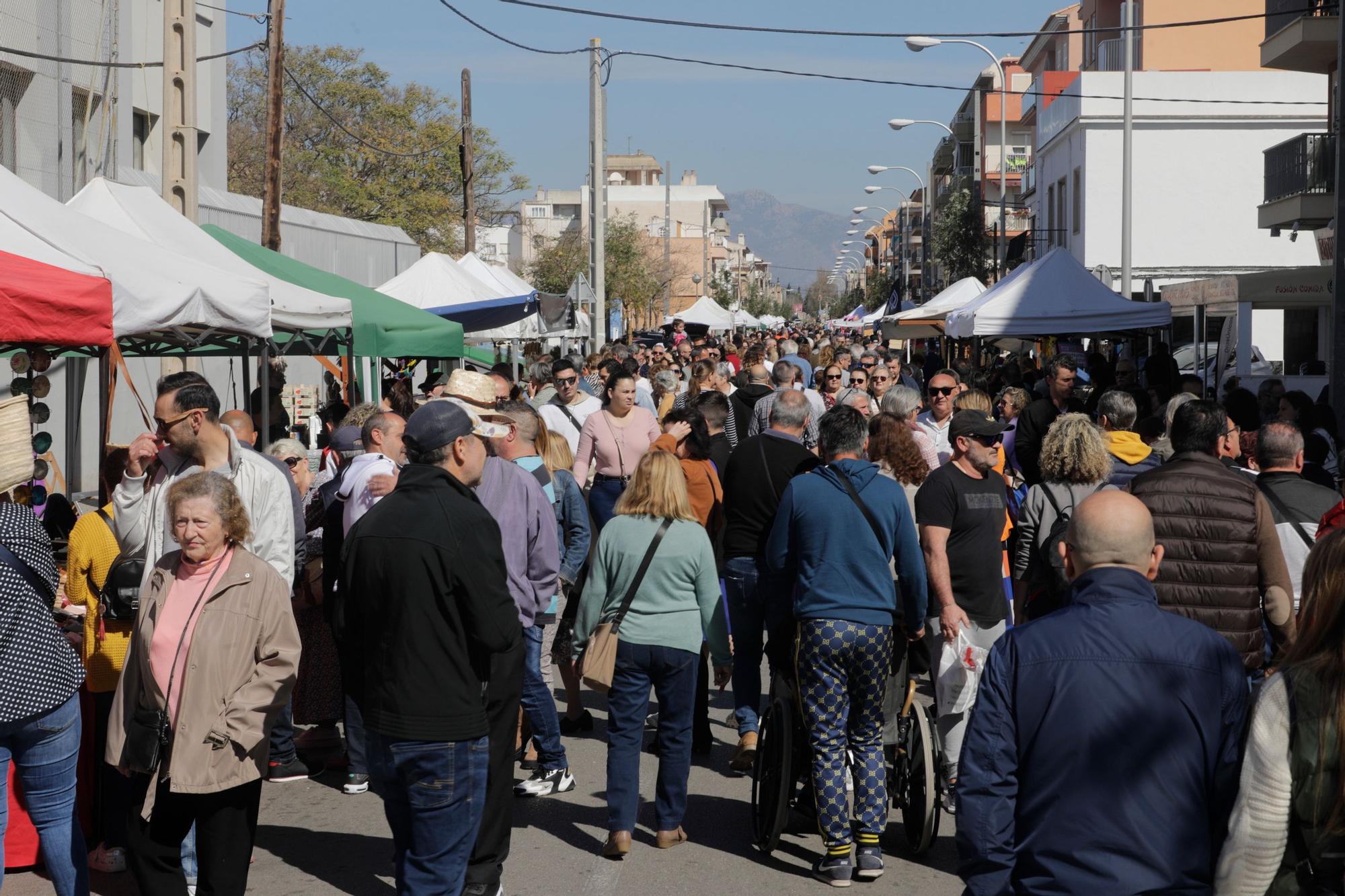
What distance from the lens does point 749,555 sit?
286 inches

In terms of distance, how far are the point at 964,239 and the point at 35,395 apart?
4800 centimetres

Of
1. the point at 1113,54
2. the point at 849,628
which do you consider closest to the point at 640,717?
the point at 849,628

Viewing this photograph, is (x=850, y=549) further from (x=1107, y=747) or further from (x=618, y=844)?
(x=1107, y=747)

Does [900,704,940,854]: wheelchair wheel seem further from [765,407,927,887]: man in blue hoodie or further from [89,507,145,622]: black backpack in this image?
[89,507,145,622]: black backpack

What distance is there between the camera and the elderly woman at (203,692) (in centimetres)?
455

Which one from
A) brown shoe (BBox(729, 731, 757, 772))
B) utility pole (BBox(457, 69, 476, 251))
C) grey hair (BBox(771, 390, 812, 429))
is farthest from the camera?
utility pole (BBox(457, 69, 476, 251))

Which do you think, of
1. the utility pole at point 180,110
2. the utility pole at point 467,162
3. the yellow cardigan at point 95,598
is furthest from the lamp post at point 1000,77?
the yellow cardigan at point 95,598

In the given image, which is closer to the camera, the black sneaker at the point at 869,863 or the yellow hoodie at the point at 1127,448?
the black sneaker at the point at 869,863

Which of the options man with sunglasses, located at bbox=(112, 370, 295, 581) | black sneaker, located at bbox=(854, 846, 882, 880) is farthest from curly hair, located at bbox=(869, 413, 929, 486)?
man with sunglasses, located at bbox=(112, 370, 295, 581)

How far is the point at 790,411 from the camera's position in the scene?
7.23 metres

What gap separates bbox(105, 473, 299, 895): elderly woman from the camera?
4551mm

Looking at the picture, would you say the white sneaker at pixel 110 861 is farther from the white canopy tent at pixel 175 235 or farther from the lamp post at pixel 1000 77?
the lamp post at pixel 1000 77

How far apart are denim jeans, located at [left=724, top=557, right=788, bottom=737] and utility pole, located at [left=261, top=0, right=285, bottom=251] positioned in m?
11.3

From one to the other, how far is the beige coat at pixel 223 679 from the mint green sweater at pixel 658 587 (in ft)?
4.86
